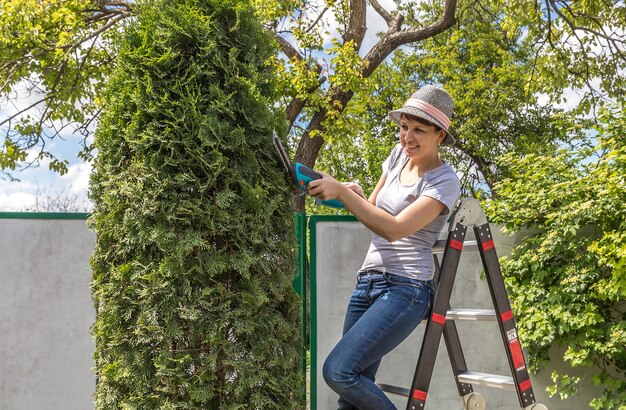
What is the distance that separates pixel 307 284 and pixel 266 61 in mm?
1956

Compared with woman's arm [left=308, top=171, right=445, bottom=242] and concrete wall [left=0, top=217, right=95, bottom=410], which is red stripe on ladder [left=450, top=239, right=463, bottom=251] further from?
concrete wall [left=0, top=217, right=95, bottom=410]

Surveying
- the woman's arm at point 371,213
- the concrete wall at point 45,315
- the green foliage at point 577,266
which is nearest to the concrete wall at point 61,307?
the concrete wall at point 45,315

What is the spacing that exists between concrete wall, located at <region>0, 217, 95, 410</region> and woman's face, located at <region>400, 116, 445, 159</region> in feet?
8.67

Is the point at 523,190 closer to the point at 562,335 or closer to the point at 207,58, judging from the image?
the point at 562,335

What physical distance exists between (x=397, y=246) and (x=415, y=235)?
3.9 inches

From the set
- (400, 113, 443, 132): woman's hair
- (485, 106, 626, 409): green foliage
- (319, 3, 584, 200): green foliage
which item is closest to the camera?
(400, 113, 443, 132): woman's hair

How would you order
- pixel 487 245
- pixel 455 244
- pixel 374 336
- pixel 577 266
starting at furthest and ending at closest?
pixel 577 266
pixel 487 245
pixel 455 244
pixel 374 336

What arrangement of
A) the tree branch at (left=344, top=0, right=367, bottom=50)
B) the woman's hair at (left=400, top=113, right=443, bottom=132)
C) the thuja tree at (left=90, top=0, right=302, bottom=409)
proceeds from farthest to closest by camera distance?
the tree branch at (left=344, top=0, right=367, bottom=50), the woman's hair at (left=400, top=113, right=443, bottom=132), the thuja tree at (left=90, top=0, right=302, bottom=409)

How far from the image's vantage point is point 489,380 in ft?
11.2

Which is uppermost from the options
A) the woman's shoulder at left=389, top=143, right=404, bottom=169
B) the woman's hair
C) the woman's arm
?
the woman's hair

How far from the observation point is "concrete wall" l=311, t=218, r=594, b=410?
4770mm

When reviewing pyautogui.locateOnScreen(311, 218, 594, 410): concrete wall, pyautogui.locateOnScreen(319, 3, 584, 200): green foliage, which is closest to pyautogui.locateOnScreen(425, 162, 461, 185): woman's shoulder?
pyautogui.locateOnScreen(311, 218, 594, 410): concrete wall

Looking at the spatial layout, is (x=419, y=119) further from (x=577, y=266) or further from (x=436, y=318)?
(x=577, y=266)

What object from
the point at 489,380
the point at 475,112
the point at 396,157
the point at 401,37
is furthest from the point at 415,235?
the point at 475,112
